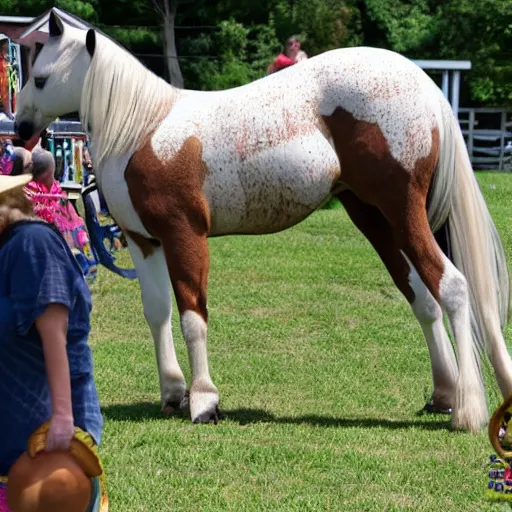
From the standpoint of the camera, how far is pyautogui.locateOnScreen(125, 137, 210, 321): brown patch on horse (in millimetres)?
6441

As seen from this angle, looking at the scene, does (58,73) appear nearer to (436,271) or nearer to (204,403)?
(204,403)

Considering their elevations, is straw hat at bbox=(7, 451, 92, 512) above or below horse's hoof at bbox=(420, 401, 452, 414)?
above

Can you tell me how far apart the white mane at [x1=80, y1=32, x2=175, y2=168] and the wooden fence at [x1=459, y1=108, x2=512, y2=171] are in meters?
22.2

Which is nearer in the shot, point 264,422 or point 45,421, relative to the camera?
point 45,421

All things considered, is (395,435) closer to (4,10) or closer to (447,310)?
(447,310)

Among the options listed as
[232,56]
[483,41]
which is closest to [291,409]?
[483,41]

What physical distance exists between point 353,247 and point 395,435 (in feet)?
26.7

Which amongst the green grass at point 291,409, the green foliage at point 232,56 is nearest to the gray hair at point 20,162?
the green grass at point 291,409

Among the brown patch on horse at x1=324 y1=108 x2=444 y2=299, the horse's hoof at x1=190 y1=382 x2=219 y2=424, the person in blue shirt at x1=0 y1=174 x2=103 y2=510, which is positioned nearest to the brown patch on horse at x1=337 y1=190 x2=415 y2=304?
the brown patch on horse at x1=324 y1=108 x2=444 y2=299

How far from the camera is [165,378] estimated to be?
22.3ft

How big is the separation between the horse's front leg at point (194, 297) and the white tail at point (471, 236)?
53.1 inches

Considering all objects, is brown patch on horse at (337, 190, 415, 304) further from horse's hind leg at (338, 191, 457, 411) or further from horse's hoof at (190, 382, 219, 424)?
horse's hoof at (190, 382, 219, 424)

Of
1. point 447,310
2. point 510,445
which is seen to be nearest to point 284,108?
point 447,310

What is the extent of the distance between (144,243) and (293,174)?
3.19ft
